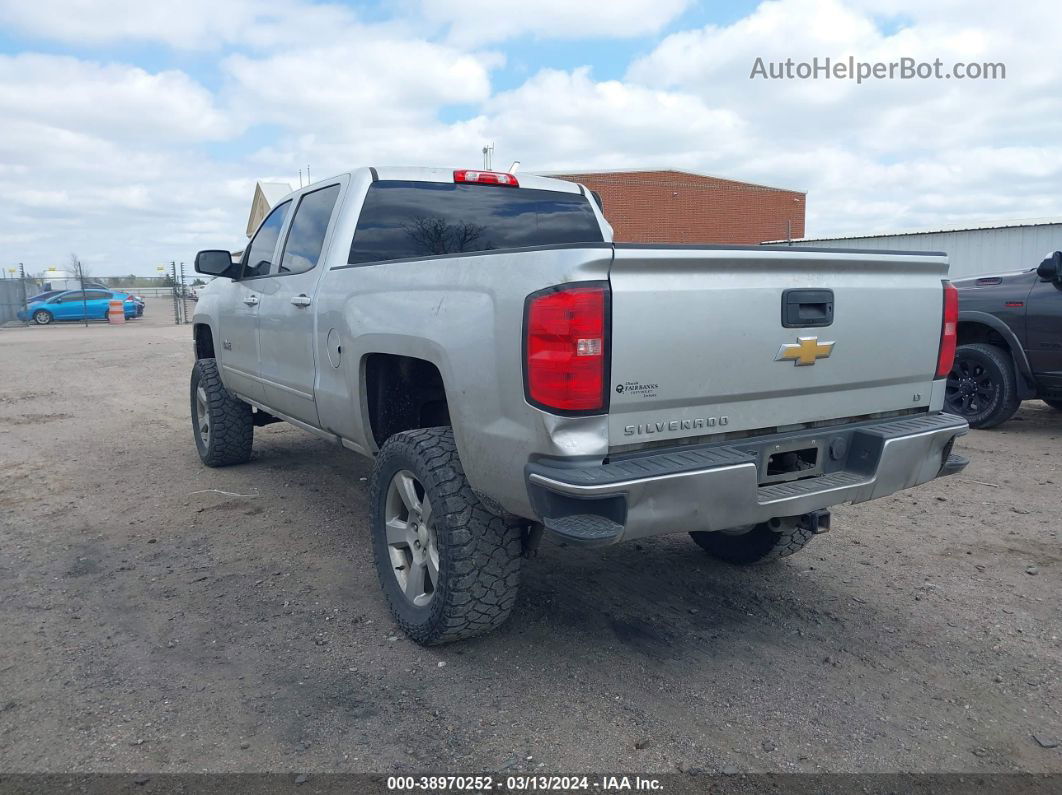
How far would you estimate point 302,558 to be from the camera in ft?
14.8

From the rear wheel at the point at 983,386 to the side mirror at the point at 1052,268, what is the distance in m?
0.78

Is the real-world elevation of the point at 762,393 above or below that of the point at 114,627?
above

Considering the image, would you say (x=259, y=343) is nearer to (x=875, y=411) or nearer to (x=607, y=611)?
(x=607, y=611)

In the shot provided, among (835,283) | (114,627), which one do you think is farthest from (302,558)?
(835,283)

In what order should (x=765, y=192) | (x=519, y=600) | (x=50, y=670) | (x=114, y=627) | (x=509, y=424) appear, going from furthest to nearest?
(x=765, y=192) → (x=519, y=600) → (x=114, y=627) → (x=50, y=670) → (x=509, y=424)

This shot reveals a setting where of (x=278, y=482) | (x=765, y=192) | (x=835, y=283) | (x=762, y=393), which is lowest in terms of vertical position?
(x=278, y=482)

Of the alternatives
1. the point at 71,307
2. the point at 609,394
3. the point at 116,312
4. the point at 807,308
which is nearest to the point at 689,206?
the point at 116,312

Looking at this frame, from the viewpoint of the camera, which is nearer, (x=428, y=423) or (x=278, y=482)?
(x=428, y=423)

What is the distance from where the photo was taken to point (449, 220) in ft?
15.0

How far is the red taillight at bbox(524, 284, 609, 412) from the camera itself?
2.60 metres

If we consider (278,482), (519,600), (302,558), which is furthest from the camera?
(278,482)

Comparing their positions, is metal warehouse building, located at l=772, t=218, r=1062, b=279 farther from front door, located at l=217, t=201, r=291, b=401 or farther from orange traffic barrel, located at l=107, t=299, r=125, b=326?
orange traffic barrel, located at l=107, t=299, r=125, b=326

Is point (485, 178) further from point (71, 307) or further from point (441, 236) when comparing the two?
point (71, 307)

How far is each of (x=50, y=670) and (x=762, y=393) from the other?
291 centimetres
